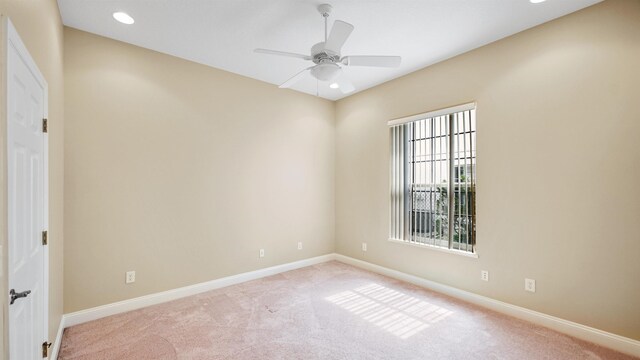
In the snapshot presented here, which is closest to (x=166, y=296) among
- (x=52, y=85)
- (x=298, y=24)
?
(x=52, y=85)

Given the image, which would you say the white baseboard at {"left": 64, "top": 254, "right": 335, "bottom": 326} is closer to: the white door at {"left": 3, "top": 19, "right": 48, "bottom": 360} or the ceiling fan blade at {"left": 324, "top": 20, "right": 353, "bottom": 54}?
the white door at {"left": 3, "top": 19, "right": 48, "bottom": 360}

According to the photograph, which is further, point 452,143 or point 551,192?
point 452,143

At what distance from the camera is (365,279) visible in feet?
13.8

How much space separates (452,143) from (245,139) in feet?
9.04

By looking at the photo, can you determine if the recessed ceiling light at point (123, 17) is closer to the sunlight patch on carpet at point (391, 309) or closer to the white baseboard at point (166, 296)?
the white baseboard at point (166, 296)

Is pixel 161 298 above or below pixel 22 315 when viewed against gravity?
below

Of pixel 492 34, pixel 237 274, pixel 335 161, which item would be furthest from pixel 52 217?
pixel 492 34

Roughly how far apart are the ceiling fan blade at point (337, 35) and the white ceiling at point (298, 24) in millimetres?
382

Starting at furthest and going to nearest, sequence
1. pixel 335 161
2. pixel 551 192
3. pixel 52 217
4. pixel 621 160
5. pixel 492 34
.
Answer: pixel 335 161 < pixel 492 34 < pixel 551 192 < pixel 621 160 < pixel 52 217

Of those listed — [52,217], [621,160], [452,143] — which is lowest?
[52,217]

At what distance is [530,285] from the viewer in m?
2.93

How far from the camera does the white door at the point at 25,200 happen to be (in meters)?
1.30

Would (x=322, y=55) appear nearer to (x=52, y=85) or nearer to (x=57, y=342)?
(x=52, y=85)

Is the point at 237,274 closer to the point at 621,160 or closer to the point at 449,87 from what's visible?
the point at 449,87
